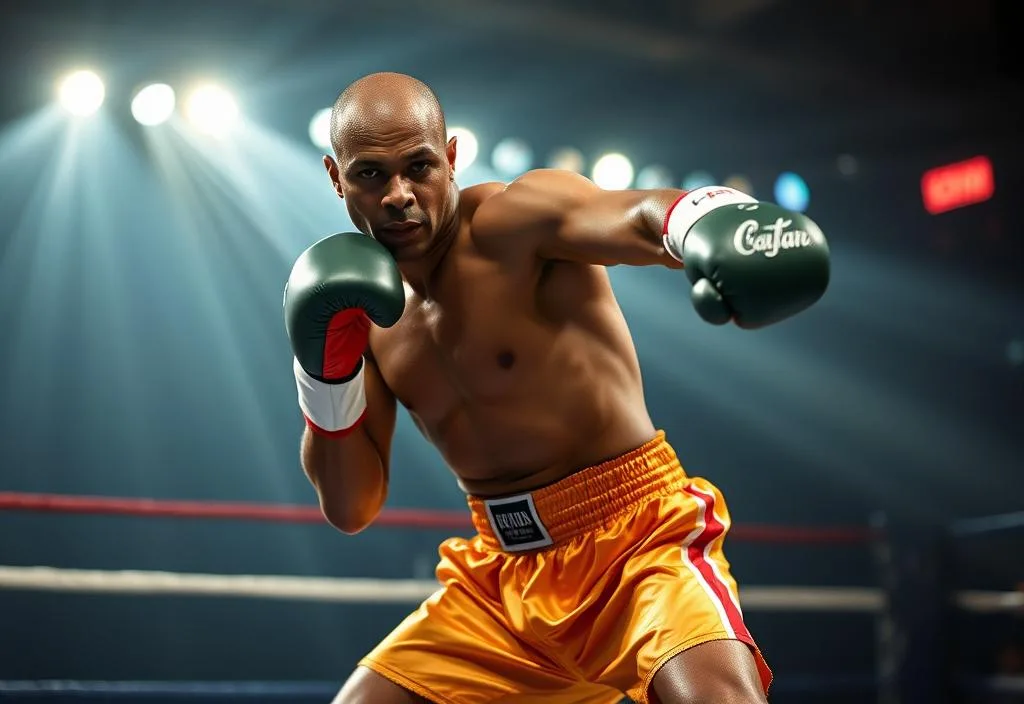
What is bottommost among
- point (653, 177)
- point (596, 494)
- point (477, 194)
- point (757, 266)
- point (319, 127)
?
point (596, 494)

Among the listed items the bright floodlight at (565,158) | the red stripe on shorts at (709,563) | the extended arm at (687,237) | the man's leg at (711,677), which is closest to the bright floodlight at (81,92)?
the bright floodlight at (565,158)

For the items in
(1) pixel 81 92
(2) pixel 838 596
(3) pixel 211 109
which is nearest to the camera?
(2) pixel 838 596

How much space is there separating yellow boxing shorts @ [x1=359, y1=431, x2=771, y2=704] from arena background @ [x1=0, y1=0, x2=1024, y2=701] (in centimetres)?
191

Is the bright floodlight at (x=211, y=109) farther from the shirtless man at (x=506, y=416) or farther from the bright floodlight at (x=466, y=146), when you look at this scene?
the shirtless man at (x=506, y=416)

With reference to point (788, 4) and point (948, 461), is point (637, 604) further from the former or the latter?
point (948, 461)

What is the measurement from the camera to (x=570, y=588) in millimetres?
1718

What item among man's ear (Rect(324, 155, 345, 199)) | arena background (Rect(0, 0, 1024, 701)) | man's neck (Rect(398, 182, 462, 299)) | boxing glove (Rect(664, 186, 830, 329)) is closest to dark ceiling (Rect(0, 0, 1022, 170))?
arena background (Rect(0, 0, 1024, 701))

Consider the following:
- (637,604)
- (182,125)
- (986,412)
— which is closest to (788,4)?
(986,412)

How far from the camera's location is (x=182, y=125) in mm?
4637

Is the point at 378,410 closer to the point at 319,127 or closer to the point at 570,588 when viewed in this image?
the point at 570,588

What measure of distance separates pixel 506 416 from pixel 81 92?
3.15 m

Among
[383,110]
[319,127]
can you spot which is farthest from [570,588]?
[319,127]

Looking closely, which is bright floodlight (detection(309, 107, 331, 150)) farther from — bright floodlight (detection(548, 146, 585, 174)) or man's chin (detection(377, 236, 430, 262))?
man's chin (detection(377, 236, 430, 262))

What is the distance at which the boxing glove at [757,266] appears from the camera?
120cm
